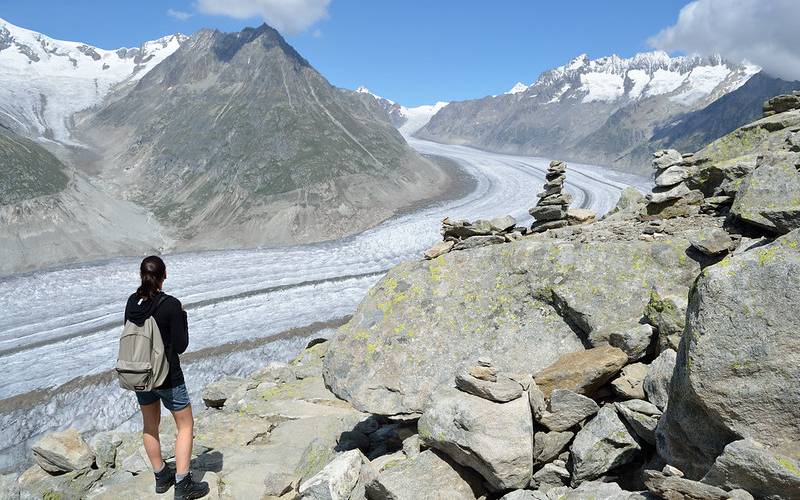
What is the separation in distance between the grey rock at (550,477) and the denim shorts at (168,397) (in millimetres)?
5182

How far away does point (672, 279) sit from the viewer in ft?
26.9

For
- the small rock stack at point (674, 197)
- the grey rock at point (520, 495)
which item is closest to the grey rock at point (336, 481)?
the grey rock at point (520, 495)

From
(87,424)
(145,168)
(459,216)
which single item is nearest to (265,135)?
(145,168)

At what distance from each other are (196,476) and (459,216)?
57.5 meters

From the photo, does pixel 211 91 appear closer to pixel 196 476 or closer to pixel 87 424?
pixel 87 424

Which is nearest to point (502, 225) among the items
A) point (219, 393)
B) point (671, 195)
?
point (671, 195)

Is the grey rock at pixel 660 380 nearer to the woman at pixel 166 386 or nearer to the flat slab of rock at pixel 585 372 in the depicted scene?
the flat slab of rock at pixel 585 372

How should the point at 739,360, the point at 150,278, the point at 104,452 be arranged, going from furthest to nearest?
1. the point at 104,452
2. the point at 150,278
3. the point at 739,360

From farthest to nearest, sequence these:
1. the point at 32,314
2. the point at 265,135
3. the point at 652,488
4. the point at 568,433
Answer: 1. the point at 265,135
2. the point at 32,314
3. the point at 568,433
4. the point at 652,488

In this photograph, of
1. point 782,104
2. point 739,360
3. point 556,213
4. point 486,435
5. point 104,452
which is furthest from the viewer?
point 782,104

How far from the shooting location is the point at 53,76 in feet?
500

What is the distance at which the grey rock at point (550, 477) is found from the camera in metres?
5.85

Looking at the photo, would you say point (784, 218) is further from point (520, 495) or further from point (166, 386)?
point (166, 386)

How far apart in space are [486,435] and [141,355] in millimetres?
4948
